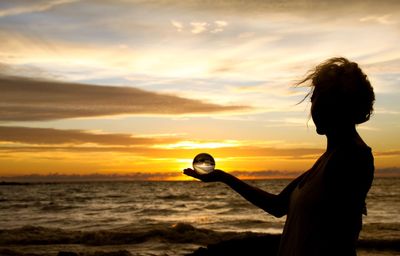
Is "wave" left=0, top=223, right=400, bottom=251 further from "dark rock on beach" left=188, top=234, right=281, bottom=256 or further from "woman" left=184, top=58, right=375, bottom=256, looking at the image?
"woman" left=184, top=58, right=375, bottom=256

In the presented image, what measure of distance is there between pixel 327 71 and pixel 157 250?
43.6 feet

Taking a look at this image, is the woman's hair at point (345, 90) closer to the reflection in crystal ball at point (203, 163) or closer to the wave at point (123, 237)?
the reflection in crystal ball at point (203, 163)

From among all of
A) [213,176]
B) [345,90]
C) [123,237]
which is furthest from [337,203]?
[123,237]

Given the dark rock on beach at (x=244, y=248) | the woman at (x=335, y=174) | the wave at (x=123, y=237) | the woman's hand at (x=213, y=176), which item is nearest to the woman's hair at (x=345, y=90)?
the woman at (x=335, y=174)

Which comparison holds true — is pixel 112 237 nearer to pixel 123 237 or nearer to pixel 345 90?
pixel 123 237

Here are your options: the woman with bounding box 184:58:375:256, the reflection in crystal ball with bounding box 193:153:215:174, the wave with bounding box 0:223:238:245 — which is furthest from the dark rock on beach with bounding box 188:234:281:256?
the wave with bounding box 0:223:238:245

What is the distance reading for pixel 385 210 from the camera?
31.5 metres

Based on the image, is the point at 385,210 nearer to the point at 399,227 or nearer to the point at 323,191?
the point at 399,227

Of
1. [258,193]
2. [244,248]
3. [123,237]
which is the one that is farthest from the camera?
[123,237]

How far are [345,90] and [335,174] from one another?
39 centimetres

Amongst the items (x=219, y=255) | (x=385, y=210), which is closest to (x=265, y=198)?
(x=219, y=255)

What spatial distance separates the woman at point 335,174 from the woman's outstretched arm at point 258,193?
0.78 ft

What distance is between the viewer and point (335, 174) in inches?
87.2

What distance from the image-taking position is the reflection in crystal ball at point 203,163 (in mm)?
2984
